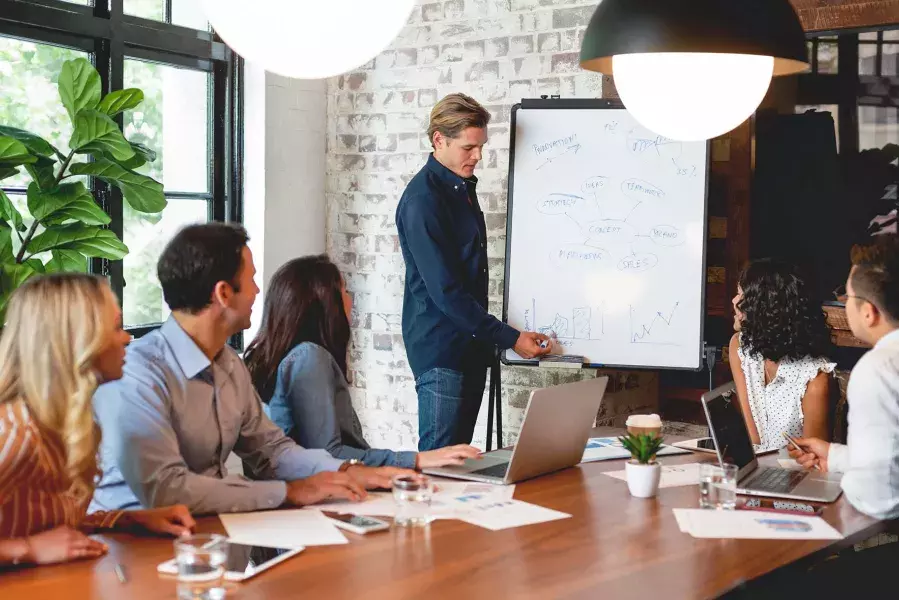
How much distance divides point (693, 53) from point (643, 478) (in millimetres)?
949

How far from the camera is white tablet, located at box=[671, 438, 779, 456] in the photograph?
3066 mm

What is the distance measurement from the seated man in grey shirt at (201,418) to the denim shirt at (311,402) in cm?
18

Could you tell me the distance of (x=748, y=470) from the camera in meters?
2.69

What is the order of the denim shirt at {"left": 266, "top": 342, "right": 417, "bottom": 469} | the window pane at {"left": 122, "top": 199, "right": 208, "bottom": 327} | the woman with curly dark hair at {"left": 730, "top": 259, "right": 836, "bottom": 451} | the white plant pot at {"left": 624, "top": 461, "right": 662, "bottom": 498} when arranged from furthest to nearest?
the window pane at {"left": 122, "top": 199, "right": 208, "bottom": 327}, the woman with curly dark hair at {"left": 730, "top": 259, "right": 836, "bottom": 451}, the denim shirt at {"left": 266, "top": 342, "right": 417, "bottom": 469}, the white plant pot at {"left": 624, "top": 461, "right": 662, "bottom": 498}

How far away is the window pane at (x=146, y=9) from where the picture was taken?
14.4 feet

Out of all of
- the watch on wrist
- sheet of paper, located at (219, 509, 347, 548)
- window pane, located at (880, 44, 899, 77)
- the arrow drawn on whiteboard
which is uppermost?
window pane, located at (880, 44, 899, 77)

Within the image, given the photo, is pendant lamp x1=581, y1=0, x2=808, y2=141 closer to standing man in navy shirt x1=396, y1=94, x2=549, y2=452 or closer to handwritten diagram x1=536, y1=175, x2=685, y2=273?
standing man in navy shirt x1=396, y1=94, x2=549, y2=452

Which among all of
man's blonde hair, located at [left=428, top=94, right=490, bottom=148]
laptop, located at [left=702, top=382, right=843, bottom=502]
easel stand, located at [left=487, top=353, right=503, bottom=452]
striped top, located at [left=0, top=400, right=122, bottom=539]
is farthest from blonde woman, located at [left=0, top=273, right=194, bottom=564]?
easel stand, located at [left=487, top=353, right=503, bottom=452]

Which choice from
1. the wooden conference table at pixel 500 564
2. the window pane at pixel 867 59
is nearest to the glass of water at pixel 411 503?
the wooden conference table at pixel 500 564

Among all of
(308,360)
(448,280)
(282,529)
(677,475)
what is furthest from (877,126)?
(282,529)

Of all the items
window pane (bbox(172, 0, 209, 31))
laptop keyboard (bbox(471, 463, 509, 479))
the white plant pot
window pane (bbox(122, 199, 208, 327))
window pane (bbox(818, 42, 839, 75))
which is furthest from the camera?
window pane (bbox(172, 0, 209, 31))

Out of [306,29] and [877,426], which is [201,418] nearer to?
[306,29]

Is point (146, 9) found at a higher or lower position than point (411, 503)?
higher

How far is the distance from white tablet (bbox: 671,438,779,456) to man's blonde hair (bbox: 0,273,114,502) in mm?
1737
